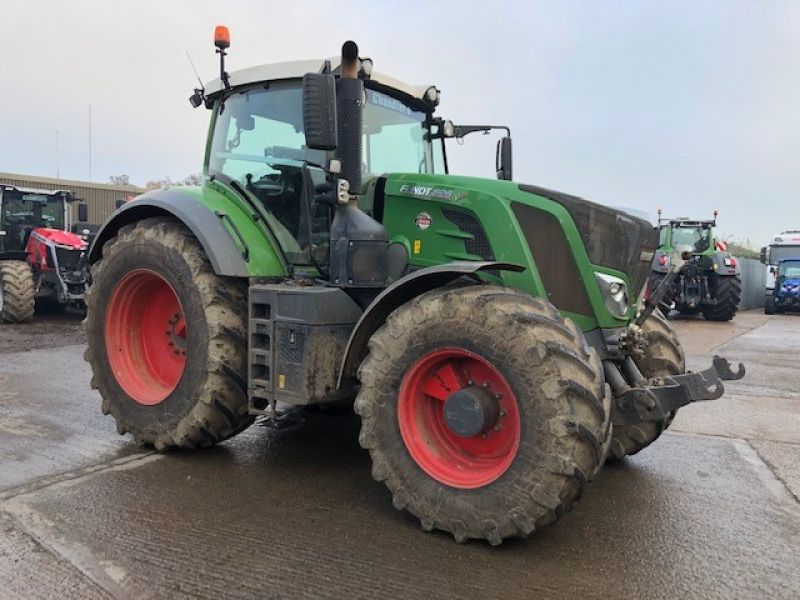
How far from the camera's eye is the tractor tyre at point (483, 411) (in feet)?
9.76

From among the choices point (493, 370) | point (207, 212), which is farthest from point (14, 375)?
point (493, 370)

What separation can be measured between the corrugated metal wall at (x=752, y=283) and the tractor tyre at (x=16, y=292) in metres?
19.5

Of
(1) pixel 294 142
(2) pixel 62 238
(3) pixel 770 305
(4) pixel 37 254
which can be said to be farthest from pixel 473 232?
(3) pixel 770 305

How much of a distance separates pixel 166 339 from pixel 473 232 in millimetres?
2638

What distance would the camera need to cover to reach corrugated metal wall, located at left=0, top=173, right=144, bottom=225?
22422mm

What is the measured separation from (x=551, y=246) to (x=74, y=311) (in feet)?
42.4

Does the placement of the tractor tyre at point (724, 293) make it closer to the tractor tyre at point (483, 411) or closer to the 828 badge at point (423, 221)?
the 828 badge at point (423, 221)

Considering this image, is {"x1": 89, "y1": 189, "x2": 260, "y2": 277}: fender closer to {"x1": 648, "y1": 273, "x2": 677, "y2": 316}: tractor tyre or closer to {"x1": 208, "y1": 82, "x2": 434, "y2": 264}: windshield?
{"x1": 208, "y1": 82, "x2": 434, "y2": 264}: windshield

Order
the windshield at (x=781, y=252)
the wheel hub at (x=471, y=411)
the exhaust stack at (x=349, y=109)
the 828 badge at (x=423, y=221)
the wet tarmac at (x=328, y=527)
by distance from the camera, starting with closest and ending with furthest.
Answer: the wet tarmac at (x=328, y=527)
the wheel hub at (x=471, y=411)
the exhaust stack at (x=349, y=109)
the 828 badge at (x=423, y=221)
the windshield at (x=781, y=252)

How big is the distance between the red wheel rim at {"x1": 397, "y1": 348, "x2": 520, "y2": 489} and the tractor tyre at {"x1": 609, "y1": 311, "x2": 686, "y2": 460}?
135 centimetres

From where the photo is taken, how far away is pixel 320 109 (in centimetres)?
343

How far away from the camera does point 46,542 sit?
3154 mm

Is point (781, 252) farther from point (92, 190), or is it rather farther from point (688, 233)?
point (92, 190)

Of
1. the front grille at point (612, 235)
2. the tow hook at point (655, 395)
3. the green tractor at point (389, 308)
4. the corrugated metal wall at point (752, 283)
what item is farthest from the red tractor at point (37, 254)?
the corrugated metal wall at point (752, 283)
